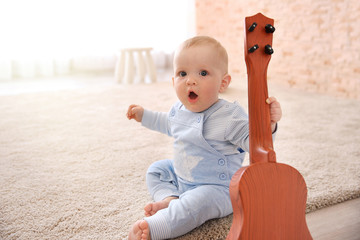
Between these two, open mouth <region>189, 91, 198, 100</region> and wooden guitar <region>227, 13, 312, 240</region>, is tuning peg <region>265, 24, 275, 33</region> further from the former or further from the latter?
open mouth <region>189, 91, 198, 100</region>

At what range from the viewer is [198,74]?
0.75m

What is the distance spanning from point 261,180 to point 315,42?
1952mm

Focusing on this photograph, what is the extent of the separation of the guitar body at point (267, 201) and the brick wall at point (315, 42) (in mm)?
1696

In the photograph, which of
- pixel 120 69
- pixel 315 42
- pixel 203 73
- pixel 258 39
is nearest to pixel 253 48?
pixel 258 39

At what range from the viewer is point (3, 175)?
103 cm

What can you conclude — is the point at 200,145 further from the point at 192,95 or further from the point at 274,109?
the point at 274,109

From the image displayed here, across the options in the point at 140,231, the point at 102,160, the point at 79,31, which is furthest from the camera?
the point at 79,31

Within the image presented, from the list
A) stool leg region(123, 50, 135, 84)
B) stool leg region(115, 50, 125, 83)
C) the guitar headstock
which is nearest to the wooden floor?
the guitar headstock

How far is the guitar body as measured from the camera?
1.83 ft

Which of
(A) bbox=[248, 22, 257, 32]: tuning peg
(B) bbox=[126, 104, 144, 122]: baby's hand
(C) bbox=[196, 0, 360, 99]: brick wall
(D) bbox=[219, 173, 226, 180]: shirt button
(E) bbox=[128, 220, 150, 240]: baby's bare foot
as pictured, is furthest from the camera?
(C) bbox=[196, 0, 360, 99]: brick wall

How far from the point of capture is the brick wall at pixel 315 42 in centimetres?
203

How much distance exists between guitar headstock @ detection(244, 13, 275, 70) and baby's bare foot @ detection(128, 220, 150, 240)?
0.37 metres

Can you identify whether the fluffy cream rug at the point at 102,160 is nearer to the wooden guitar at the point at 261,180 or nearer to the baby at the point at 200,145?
the baby at the point at 200,145

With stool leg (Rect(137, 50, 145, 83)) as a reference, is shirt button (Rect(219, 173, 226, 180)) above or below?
below
